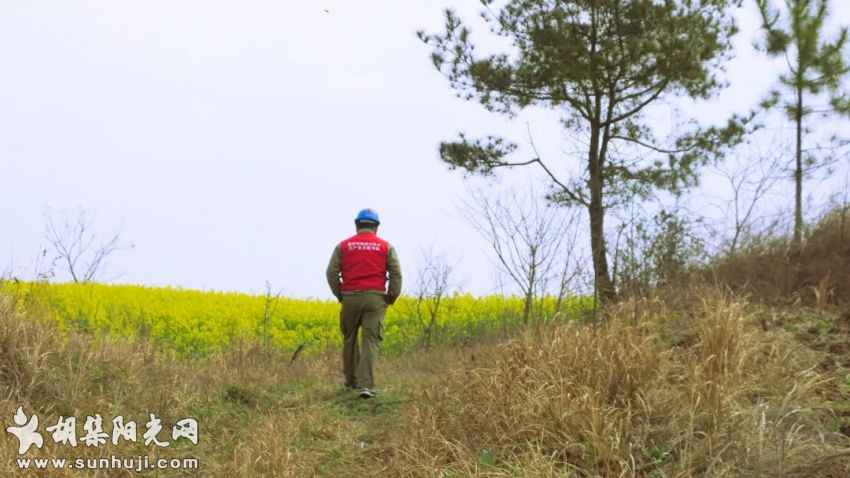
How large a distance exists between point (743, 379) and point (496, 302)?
1411 cm

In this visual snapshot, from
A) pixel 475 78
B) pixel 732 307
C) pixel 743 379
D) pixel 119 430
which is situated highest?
pixel 475 78

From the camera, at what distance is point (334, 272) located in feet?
32.0

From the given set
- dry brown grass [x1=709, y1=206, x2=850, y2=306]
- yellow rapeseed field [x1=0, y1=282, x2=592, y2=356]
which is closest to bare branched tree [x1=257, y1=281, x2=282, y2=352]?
yellow rapeseed field [x1=0, y1=282, x2=592, y2=356]

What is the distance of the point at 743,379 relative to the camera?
6.45 metres

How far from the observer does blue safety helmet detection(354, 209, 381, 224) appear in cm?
973

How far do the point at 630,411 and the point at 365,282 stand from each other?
446 centimetres

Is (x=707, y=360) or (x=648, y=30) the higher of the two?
(x=648, y=30)

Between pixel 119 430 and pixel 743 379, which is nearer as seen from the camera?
pixel 743 379

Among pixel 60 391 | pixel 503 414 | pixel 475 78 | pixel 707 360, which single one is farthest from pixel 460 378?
pixel 475 78

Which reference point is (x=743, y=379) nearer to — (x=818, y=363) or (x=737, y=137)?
(x=818, y=363)

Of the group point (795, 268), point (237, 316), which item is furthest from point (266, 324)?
point (795, 268)

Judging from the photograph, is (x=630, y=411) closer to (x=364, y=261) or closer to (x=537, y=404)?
(x=537, y=404)

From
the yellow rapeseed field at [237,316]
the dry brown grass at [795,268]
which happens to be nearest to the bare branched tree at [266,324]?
the yellow rapeseed field at [237,316]

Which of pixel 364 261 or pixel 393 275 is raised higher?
pixel 364 261
